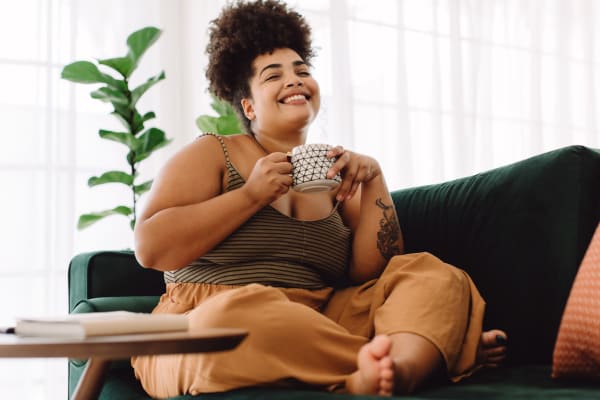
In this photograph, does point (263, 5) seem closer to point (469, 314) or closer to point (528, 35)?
point (469, 314)

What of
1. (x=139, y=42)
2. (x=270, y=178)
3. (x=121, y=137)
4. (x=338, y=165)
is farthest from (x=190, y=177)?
(x=139, y=42)

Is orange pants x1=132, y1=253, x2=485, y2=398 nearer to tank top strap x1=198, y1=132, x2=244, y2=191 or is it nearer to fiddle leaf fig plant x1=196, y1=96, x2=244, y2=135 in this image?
tank top strap x1=198, y1=132, x2=244, y2=191

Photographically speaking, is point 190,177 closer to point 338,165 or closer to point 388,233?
point 338,165

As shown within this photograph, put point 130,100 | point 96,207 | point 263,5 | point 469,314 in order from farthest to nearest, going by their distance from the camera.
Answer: point 96,207
point 130,100
point 263,5
point 469,314

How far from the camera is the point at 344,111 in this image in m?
3.08

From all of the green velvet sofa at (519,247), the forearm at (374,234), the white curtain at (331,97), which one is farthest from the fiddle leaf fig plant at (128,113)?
the forearm at (374,234)

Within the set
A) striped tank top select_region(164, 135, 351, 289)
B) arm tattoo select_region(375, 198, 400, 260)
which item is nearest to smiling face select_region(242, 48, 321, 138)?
striped tank top select_region(164, 135, 351, 289)

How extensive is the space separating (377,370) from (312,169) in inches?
17.0

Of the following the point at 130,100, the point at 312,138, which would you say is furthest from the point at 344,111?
the point at 130,100

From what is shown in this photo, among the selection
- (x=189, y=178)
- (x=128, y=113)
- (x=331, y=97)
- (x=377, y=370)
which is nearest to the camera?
(x=377, y=370)

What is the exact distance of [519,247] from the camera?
4.46 feet

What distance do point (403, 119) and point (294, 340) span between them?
2297mm

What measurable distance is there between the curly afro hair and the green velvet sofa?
0.54m

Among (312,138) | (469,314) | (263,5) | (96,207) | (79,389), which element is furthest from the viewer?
(312,138)
